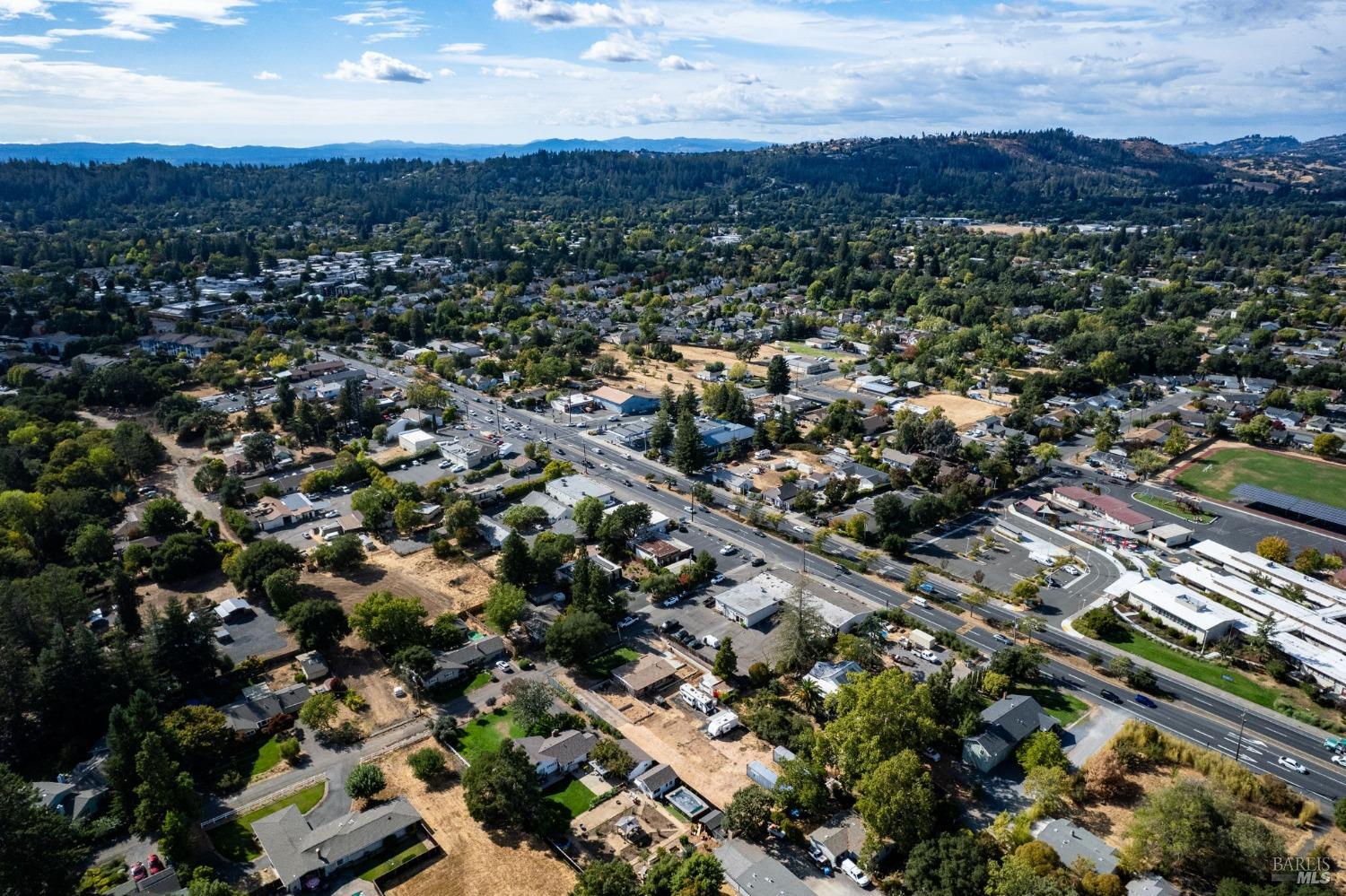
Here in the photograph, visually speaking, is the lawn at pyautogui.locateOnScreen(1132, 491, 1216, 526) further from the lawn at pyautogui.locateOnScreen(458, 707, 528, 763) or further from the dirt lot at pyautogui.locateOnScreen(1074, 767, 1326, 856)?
the lawn at pyautogui.locateOnScreen(458, 707, 528, 763)

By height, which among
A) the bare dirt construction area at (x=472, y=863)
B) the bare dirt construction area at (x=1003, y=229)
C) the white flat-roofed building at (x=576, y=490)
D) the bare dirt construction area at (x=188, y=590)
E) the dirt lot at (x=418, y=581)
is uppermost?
the bare dirt construction area at (x=1003, y=229)

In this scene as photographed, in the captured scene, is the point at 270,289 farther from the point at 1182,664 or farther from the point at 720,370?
the point at 1182,664

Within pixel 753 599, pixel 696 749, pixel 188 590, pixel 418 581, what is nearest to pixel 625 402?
pixel 418 581

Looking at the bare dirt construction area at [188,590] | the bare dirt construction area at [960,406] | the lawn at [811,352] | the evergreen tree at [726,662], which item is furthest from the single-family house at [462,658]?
the lawn at [811,352]

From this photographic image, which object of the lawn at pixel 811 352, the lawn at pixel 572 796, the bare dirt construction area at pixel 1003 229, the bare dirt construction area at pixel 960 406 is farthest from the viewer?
the bare dirt construction area at pixel 1003 229

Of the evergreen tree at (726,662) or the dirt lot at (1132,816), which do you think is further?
the evergreen tree at (726,662)

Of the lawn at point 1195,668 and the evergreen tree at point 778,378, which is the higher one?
the evergreen tree at point 778,378

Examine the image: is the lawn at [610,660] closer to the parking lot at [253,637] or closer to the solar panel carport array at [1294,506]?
the parking lot at [253,637]

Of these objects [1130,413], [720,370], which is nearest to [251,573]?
[720,370]

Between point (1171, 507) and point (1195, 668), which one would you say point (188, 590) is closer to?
point (1195, 668)
